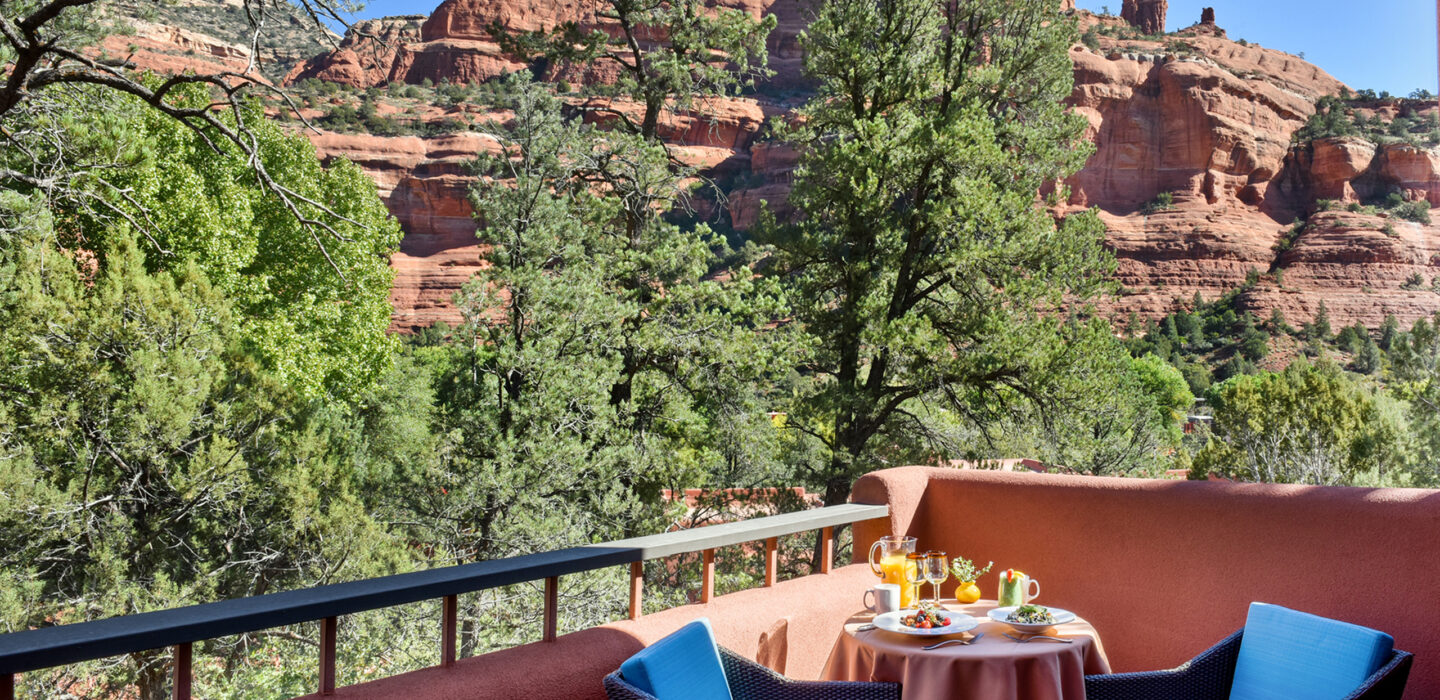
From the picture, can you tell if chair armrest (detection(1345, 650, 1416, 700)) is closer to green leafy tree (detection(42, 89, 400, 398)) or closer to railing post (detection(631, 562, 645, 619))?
railing post (detection(631, 562, 645, 619))

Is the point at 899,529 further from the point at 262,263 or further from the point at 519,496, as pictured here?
the point at 262,263

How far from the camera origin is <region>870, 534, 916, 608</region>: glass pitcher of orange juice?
268 cm

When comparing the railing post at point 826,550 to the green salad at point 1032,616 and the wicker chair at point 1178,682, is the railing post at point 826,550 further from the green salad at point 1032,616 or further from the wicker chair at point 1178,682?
the wicker chair at point 1178,682

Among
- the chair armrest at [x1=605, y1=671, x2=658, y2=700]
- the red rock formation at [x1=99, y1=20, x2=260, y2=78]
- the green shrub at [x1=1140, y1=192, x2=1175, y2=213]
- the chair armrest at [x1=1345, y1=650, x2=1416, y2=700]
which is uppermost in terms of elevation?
the red rock formation at [x1=99, y1=20, x2=260, y2=78]

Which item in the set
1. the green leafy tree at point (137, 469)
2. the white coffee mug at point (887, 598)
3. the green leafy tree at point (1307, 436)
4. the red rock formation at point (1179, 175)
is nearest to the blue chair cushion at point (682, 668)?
the white coffee mug at point (887, 598)

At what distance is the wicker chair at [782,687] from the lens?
206 cm

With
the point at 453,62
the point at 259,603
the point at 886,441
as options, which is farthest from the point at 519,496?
the point at 453,62

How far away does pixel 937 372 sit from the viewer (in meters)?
10.4

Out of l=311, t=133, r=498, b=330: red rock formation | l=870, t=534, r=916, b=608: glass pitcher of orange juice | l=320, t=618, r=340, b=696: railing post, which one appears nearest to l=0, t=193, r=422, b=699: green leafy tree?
l=320, t=618, r=340, b=696: railing post

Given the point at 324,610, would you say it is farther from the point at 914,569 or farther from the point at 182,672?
the point at 914,569

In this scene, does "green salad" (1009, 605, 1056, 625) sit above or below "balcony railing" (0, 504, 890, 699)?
below

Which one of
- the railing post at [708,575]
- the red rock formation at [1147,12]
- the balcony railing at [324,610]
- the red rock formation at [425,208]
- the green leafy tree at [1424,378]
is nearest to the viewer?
the balcony railing at [324,610]

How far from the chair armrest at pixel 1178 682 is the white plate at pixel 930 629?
0.33 metres

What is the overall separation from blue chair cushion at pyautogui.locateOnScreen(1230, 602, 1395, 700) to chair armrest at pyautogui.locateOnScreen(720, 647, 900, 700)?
1.04 metres
